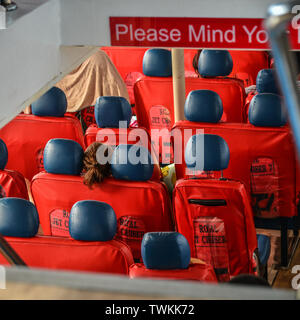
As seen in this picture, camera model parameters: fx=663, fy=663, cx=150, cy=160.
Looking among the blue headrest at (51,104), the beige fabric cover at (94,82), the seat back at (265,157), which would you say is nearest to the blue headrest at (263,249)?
the seat back at (265,157)

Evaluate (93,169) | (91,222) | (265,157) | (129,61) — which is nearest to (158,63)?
(265,157)

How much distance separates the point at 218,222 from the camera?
2979 mm

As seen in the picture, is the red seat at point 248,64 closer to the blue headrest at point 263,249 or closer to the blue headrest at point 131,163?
the blue headrest at point 263,249

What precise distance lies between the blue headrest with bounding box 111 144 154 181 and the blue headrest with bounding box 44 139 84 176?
7.2 inches

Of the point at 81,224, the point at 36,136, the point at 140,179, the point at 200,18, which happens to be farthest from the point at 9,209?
the point at 36,136

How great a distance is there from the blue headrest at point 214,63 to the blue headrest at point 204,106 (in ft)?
3.95

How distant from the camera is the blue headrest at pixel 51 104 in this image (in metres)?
4.09

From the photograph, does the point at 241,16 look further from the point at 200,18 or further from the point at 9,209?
the point at 9,209

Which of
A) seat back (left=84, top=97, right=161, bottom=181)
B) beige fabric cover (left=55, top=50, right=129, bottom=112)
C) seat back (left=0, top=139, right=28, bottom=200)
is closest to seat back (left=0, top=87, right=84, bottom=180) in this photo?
seat back (left=84, top=97, right=161, bottom=181)

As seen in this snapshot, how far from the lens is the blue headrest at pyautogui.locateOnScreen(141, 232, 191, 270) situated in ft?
7.43

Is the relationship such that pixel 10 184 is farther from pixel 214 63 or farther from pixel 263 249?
pixel 214 63

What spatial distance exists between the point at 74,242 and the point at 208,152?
1044 millimetres

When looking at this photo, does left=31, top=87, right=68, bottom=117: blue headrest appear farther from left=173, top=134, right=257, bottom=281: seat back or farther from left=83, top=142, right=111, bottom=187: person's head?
left=173, top=134, right=257, bottom=281: seat back
